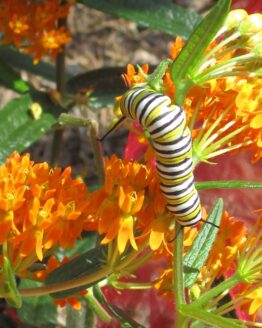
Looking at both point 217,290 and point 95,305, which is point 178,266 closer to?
point 217,290

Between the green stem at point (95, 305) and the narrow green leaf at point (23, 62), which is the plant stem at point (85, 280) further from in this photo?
the narrow green leaf at point (23, 62)

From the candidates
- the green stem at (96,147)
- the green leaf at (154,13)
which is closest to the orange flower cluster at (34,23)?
the green leaf at (154,13)

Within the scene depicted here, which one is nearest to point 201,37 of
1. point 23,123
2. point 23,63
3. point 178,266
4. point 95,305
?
point 178,266

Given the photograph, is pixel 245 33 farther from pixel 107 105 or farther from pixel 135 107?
pixel 107 105

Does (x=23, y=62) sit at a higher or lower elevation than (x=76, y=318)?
higher

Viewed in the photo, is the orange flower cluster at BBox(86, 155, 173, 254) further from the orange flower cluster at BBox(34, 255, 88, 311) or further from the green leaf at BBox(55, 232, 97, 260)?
the green leaf at BBox(55, 232, 97, 260)

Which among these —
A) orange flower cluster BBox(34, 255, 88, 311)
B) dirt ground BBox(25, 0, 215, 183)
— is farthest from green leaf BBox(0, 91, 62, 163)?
dirt ground BBox(25, 0, 215, 183)
